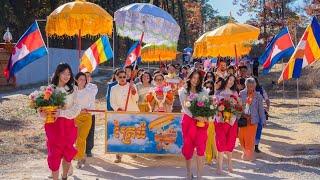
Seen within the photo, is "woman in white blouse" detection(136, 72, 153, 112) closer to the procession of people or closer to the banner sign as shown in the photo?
the procession of people

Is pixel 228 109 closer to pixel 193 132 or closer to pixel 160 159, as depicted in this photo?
pixel 193 132

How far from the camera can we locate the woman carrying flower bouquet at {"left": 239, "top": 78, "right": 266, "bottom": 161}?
10.3 metres

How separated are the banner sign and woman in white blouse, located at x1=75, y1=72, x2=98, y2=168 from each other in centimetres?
48

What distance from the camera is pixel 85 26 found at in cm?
1044

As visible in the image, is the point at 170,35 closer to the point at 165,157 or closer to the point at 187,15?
the point at 165,157

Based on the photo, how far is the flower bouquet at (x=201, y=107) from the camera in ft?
25.8

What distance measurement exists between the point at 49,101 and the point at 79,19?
3.37m

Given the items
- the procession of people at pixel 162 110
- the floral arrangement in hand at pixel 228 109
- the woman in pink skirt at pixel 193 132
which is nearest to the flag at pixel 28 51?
the procession of people at pixel 162 110

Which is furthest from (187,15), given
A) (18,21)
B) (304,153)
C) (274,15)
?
(304,153)

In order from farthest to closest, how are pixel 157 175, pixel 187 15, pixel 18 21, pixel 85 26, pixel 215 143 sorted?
pixel 187 15 → pixel 18 21 → pixel 85 26 → pixel 215 143 → pixel 157 175

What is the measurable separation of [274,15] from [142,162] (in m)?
37.2

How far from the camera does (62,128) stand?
7449 mm

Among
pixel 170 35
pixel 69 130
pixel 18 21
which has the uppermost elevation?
pixel 18 21

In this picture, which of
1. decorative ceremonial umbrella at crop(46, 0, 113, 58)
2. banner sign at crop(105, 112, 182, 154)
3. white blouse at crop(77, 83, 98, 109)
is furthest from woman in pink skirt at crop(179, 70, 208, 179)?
decorative ceremonial umbrella at crop(46, 0, 113, 58)
